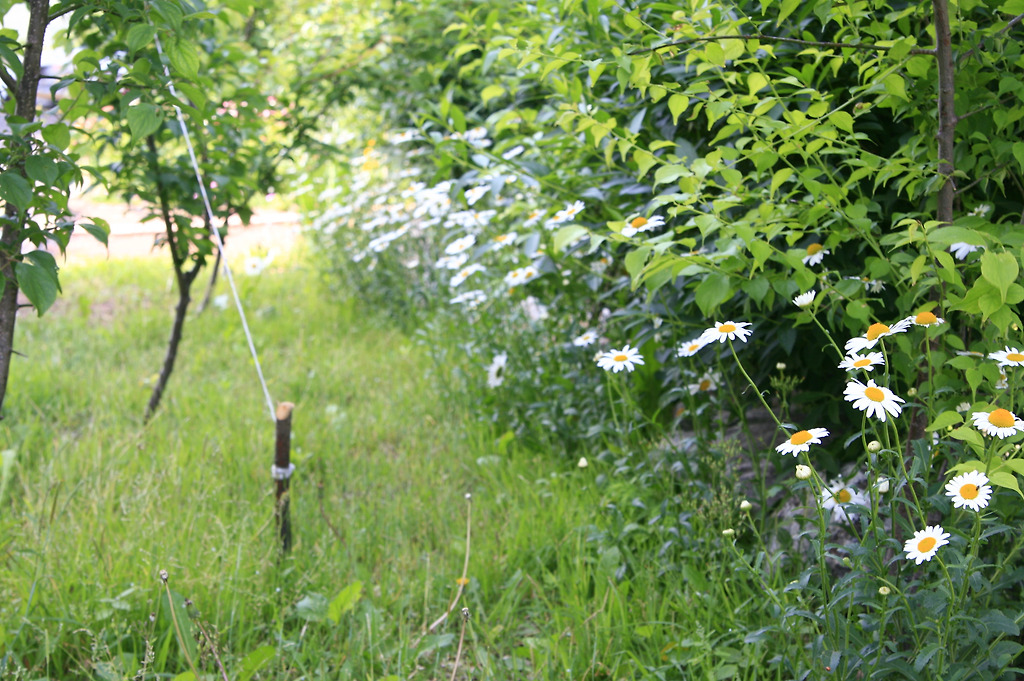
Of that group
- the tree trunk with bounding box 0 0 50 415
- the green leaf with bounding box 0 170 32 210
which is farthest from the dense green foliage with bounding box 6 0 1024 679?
the green leaf with bounding box 0 170 32 210

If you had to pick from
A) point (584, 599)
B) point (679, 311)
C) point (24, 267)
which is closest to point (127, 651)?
point (24, 267)

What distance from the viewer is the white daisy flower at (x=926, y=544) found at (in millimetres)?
1087

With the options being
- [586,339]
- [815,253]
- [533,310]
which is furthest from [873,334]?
[533,310]

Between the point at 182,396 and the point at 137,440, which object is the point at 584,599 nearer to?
the point at 137,440

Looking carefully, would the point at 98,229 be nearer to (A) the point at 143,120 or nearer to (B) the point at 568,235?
(A) the point at 143,120

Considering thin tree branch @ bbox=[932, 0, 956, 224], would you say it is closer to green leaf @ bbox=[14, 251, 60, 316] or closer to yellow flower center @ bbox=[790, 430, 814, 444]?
yellow flower center @ bbox=[790, 430, 814, 444]

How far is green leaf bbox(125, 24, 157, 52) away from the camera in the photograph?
53.0 inches

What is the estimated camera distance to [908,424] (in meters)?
1.55

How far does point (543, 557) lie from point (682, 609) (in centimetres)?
47

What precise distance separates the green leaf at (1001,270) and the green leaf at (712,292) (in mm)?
489

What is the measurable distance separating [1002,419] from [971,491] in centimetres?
11

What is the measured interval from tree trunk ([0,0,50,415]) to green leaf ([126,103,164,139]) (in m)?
0.16

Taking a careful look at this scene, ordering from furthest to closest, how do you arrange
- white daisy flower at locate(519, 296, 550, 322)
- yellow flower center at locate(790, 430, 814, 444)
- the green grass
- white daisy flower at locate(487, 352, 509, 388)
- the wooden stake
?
1. white daisy flower at locate(519, 296, 550, 322)
2. white daisy flower at locate(487, 352, 509, 388)
3. the wooden stake
4. the green grass
5. yellow flower center at locate(790, 430, 814, 444)

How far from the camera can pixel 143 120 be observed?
1521 mm
